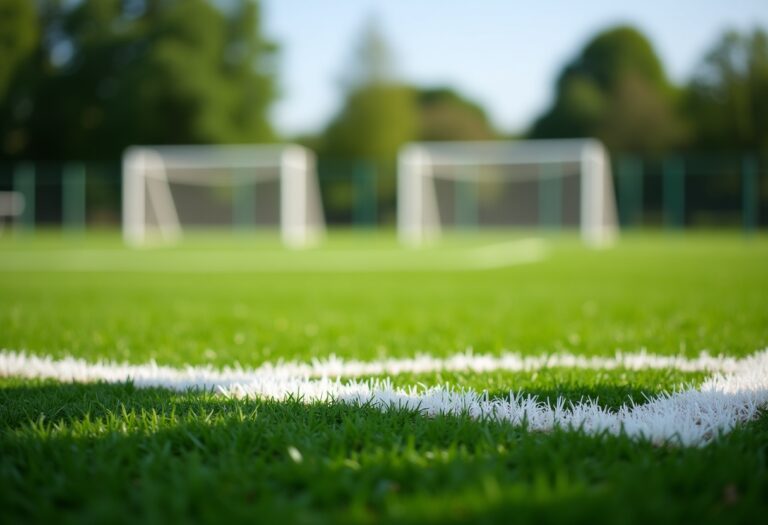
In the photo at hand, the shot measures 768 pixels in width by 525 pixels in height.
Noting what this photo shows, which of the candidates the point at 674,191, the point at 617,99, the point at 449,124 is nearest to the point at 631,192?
the point at 674,191

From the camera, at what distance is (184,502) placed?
1670 millimetres

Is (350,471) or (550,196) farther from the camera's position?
(550,196)

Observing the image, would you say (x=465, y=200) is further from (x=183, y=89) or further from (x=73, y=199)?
(x=183, y=89)

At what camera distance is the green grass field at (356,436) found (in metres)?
1.67

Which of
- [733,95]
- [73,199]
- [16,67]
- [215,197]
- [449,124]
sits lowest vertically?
[73,199]

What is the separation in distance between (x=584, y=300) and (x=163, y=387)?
186 inches

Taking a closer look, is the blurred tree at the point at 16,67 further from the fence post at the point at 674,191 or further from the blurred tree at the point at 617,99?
the fence post at the point at 674,191

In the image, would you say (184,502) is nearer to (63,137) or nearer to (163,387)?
(163,387)

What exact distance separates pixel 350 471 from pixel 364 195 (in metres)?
29.7

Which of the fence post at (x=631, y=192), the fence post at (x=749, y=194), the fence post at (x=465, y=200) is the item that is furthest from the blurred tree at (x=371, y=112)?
the fence post at (x=749, y=194)

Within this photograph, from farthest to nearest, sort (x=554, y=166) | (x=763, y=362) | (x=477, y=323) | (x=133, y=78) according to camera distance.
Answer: (x=133, y=78)
(x=554, y=166)
(x=477, y=323)
(x=763, y=362)

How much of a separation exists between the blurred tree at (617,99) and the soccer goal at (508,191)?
11.8 meters

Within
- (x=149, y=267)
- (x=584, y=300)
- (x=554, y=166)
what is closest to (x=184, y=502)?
(x=584, y=300)

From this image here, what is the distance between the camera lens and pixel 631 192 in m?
28.0
